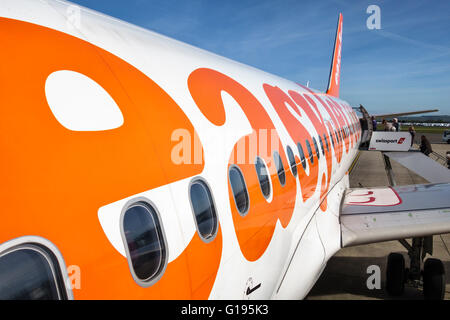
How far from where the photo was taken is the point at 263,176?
311 cm

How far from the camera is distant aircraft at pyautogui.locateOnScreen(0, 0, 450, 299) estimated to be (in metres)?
1.16

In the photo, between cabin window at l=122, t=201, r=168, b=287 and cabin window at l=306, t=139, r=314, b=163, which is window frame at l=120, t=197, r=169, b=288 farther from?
cabin window at l=306, t=139, r=314, b=163

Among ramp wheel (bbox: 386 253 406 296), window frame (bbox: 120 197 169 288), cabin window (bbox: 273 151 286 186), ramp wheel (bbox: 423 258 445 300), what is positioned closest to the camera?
window frame (bbox: 120 197 169 288)

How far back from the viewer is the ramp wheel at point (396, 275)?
17.6ft

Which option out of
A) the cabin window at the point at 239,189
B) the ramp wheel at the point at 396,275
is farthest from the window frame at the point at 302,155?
the ramp wheel at the point at 396,275

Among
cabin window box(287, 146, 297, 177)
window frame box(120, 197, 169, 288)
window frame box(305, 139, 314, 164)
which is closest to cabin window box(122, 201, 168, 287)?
window frame box(120, 197, 169, 288)

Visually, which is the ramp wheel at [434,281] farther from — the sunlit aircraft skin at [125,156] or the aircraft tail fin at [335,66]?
the aircraft tail fin at [335,66]

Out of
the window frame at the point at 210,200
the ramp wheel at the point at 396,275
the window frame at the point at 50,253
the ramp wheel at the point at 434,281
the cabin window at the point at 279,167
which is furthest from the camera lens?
the ramp wheel at the point at 396,275

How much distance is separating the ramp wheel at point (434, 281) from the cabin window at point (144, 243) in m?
5.14

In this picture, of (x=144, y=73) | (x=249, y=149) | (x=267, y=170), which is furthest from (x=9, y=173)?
(x=267, y=170)

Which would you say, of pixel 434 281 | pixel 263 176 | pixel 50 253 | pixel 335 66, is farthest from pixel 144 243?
pixel 335 66

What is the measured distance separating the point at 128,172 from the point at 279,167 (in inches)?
88.2

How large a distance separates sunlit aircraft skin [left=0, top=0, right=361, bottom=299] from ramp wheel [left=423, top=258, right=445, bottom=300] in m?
3.08

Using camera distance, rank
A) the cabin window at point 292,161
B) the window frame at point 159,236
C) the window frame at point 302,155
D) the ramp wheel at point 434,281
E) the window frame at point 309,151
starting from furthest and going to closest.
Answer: the ramp wheel at point 434,281, the window frame at point 309,151, the window frame at point 302,155, the cabin window at point 292,161, the window frame at point 159,236
